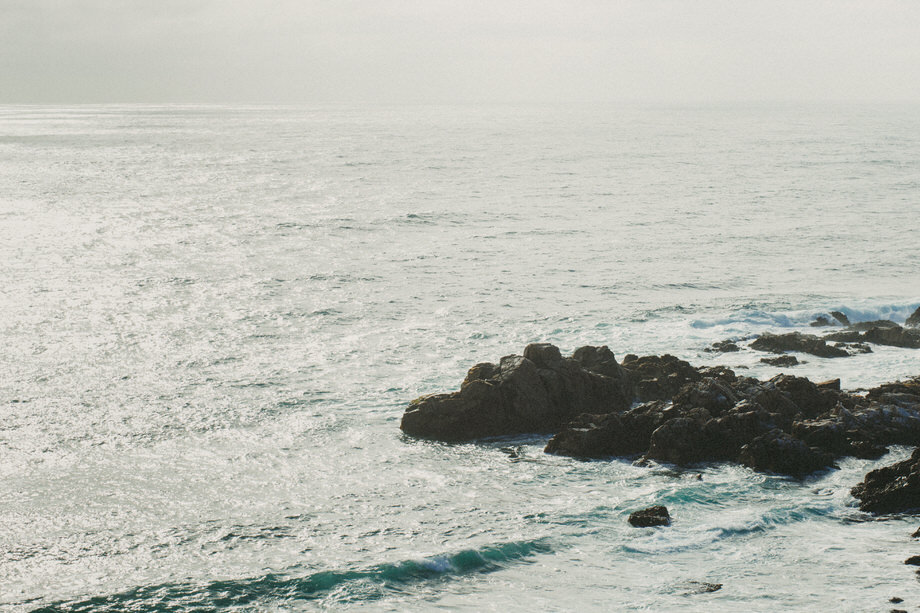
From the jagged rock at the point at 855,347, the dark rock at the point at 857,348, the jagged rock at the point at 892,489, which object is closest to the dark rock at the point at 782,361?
the jagged rock at the point at 855,347

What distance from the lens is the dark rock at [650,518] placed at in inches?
659

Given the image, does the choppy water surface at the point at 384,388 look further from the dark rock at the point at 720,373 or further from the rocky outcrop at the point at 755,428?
the dark rock at the point at 720,373

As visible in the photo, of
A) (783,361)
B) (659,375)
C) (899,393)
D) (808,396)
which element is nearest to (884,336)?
(783,361)

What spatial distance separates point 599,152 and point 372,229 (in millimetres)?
63639

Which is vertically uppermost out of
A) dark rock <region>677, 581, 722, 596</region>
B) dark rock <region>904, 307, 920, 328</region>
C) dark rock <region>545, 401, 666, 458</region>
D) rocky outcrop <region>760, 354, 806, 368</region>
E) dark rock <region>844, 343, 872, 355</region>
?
dark rock <region>904, 307, 920, 328</region>

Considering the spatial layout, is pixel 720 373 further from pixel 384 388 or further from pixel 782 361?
pixel 384 388

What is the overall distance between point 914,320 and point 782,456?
587 inches

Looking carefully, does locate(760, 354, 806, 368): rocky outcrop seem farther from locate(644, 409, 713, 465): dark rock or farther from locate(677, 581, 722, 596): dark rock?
locate(677, 581, 722, 596): dark rock

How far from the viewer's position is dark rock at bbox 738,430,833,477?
62.2 feet

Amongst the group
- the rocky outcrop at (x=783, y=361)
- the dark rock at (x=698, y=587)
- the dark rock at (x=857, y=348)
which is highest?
the dark rock at (x=857, y=348)

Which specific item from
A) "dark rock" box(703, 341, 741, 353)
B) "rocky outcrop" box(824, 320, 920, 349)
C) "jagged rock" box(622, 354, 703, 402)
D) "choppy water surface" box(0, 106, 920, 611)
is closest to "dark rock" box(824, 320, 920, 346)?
"rocky outcrop" box(824, 320, 920, 349)

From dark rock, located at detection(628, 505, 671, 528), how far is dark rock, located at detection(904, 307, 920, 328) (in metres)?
18.0

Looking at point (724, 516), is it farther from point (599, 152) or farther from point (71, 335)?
point (599, 152)

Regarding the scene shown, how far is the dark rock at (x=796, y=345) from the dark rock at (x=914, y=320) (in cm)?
442
